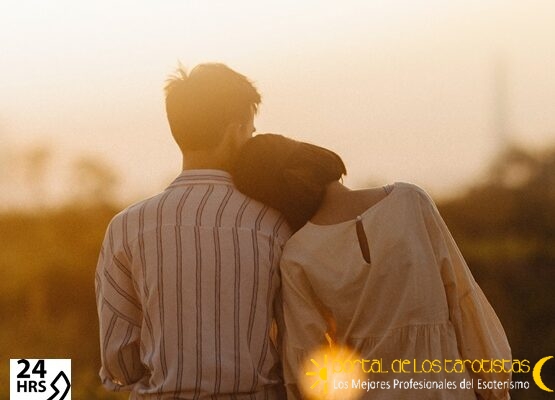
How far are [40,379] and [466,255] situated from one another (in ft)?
22.8

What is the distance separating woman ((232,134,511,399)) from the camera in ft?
8.50

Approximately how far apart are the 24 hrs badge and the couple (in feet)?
4.20

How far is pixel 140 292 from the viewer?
2.79 m

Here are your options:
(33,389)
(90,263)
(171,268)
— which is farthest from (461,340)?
(90,263)

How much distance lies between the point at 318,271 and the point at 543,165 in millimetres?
8383

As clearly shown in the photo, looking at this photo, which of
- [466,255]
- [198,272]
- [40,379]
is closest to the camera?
[198,272]

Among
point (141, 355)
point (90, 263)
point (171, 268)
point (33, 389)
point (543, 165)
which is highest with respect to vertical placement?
point (171, 268)

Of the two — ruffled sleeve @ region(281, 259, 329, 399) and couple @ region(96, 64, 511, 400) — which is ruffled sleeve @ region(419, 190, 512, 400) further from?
ruffled sleeve @ region(281, 259, 329, 399)

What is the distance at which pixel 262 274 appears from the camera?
272cm

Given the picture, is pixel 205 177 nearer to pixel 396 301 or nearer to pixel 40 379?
pixel 396 301


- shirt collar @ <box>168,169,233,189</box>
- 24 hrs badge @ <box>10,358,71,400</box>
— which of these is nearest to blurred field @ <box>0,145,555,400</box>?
24 hrs badge @ <box>10,358,71,400</box>

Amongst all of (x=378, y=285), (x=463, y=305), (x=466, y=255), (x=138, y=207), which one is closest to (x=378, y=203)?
(x=378, y=285)

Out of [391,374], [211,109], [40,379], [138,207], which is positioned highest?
[211,109]

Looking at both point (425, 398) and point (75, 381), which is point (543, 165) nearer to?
point (75, 381)
